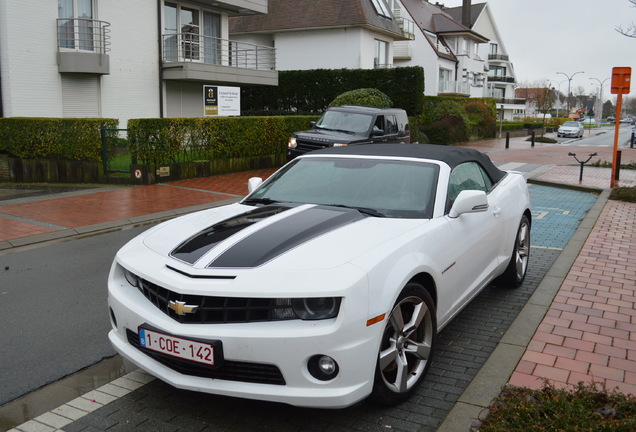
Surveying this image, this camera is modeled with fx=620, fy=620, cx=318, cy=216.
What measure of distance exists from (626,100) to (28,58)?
17095cm

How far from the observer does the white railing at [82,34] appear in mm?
19766

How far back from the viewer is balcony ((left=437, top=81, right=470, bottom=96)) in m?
54.0

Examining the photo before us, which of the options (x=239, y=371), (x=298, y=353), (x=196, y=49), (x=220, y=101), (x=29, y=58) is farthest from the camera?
(x=196, y=49)

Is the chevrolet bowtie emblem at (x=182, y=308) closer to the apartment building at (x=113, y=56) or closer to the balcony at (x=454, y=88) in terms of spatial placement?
the apartment building at (x=113, y=56)

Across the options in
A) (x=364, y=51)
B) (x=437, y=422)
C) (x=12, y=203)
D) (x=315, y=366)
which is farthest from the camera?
(x=364, y=51)

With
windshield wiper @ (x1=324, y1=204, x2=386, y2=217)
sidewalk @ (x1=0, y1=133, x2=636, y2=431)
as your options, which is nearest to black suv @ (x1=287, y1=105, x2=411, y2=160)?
sidewalk @ (x1=0, y1=133, x2=636, y2=431)

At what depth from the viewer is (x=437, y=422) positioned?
→ 3.59 metres

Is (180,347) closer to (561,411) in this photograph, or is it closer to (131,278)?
(131,278)

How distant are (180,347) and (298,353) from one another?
0.65 metres

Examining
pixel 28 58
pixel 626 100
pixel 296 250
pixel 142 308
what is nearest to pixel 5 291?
pixel 142 308

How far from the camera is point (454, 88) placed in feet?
184

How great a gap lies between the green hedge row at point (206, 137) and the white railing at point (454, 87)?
35813 millimetres

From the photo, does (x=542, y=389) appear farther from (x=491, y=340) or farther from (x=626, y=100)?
(x=626, y=100)

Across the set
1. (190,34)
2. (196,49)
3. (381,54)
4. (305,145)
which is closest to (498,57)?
(381,54)
